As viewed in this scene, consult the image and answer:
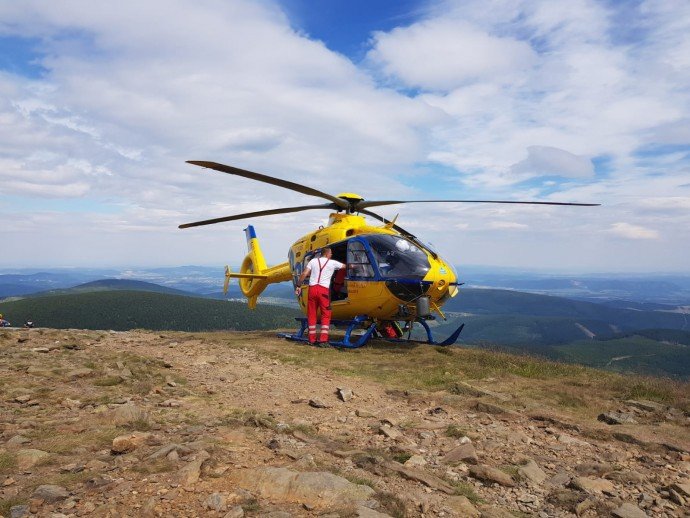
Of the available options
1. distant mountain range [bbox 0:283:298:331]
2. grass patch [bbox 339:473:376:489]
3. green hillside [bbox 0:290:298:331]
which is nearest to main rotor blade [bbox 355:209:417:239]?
grass patch [bbox 339:473:376:489]

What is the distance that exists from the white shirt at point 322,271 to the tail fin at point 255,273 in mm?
5316

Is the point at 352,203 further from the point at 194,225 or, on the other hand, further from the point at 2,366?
the point at 2,366

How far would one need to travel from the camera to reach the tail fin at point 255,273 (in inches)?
816

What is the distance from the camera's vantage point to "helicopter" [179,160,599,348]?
1363 cm

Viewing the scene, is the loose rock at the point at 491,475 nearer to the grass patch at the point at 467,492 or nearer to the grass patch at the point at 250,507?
the grass patch at the point at 467,492

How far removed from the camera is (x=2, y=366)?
8.99 metres

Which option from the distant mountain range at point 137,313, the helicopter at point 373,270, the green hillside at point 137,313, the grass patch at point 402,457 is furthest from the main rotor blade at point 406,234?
the green hillside at point 137,313

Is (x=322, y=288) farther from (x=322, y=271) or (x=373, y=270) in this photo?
(x=373, y=270)

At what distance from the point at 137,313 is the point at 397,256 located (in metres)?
151

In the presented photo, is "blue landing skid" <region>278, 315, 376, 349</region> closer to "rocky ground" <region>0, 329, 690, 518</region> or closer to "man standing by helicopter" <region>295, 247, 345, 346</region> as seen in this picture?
"man standing by helicopter" <region>295, 247, 345, 346</region>

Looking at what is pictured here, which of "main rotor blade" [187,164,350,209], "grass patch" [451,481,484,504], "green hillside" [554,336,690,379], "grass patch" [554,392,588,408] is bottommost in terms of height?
"green hillside" [554,336,690,379]

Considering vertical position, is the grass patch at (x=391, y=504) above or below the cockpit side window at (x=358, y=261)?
below

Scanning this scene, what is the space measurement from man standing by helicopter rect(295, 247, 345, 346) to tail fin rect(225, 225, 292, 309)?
5.21 m

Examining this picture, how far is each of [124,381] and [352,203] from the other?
34.5 feet
